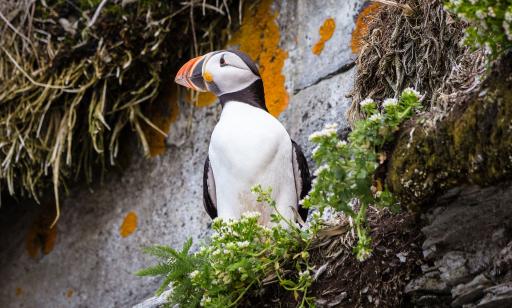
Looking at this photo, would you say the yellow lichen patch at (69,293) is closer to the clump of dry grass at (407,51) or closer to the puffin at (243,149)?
the puffin at (243,149)

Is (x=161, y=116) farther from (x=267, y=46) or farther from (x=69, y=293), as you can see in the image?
(x=69, y=293)

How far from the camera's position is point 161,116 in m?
5.24

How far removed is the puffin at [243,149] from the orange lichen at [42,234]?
6.01 feet

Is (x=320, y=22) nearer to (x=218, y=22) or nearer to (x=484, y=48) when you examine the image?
(x=218, y=22)

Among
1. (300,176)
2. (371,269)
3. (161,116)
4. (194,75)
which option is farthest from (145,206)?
(371,269)

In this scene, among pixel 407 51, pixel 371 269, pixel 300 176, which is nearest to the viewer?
pixel 371 269

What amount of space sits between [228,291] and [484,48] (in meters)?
1.10

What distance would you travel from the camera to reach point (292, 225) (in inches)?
124

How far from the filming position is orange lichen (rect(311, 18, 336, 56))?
4.73m

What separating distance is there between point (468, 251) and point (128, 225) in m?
2.73

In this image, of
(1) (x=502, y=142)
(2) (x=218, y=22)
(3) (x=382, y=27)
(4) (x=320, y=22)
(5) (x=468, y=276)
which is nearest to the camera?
(1) (x=502, y=142)

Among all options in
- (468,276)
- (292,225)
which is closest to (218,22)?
(292,225)

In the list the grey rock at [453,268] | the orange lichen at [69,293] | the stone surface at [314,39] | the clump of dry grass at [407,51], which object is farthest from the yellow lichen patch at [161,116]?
the grey rock at [453,268]

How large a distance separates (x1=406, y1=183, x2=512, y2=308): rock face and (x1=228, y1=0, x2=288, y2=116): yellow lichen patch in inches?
81.8
